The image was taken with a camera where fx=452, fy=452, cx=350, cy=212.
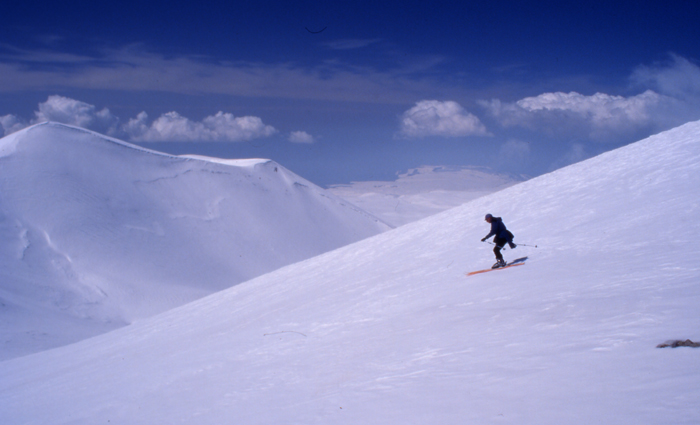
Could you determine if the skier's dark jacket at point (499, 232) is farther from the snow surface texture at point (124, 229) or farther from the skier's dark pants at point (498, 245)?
the snow surface texture at point (124, 229)

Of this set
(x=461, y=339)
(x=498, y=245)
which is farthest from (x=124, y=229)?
(x=461, y=339)

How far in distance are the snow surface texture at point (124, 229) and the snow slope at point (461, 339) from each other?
39.4 ft

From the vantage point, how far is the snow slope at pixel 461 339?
4492 mm

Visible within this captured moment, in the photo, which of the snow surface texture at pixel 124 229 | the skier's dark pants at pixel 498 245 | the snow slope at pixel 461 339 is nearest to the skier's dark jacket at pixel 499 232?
the skier's dark pants at pixel 498 245

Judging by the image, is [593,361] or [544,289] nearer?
[593,361]

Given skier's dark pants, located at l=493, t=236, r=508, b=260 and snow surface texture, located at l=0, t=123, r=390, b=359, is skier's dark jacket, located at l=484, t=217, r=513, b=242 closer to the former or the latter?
skier's dark pants, located at l=493, t=236, r=508, b=260

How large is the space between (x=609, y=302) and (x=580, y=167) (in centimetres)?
1431

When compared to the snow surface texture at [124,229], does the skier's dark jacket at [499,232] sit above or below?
below

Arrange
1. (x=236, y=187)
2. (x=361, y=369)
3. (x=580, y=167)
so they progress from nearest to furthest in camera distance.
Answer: (x=361, y=369)
(x=580, y=167)
(x=236, y=187)

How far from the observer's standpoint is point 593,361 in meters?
4.78

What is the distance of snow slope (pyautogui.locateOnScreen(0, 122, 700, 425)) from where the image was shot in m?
4.49

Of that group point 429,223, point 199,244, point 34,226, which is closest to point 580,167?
point 429,223

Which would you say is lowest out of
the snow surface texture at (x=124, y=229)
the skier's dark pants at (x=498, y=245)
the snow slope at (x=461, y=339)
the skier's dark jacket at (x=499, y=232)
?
the snow slope at (x=461, y=339)

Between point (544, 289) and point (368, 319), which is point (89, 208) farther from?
point (544, 289)
